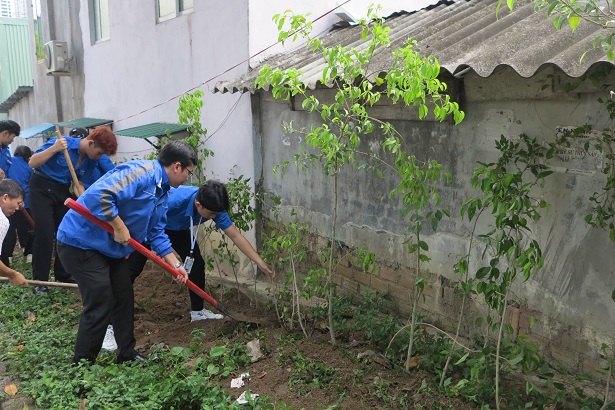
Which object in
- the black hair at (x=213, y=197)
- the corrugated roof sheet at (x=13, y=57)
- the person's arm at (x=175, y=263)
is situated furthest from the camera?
the corrugated roof sheet at (x=13, y=57)

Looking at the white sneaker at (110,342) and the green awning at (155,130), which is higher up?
the green awning at (155,130)

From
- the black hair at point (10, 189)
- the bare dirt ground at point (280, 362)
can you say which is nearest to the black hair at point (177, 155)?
the black hair at point (10, 189)

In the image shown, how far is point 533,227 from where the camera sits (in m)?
3.99

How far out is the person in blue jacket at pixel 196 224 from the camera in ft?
15.8

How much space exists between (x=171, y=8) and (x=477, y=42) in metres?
5.11

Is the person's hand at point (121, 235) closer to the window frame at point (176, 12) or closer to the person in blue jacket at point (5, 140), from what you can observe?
the window frame at point (176, 12)

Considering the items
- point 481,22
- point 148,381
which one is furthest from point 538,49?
point 148,381

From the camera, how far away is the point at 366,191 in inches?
210

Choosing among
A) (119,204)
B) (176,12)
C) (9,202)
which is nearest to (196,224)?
(119,204)

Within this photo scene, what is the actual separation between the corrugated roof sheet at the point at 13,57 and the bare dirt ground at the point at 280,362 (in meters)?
13.3

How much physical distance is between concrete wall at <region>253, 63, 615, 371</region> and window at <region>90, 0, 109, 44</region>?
6428 millimetres

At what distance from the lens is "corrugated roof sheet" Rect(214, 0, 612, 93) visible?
11.2 feet

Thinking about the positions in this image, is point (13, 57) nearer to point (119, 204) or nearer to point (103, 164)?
point (103, 164)

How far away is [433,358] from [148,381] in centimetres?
197
